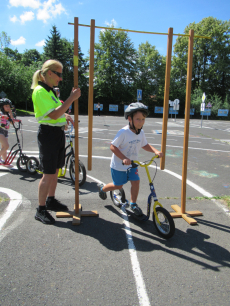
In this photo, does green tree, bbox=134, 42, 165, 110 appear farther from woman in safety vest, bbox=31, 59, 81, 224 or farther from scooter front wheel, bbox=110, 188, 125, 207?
woman in safety vest, bbox=31, 59, 81, 224

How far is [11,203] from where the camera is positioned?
405 centimetres

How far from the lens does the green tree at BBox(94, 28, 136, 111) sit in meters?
44.4

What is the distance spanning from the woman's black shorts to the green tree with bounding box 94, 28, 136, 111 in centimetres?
4144

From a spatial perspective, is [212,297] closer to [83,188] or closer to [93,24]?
[83,188]

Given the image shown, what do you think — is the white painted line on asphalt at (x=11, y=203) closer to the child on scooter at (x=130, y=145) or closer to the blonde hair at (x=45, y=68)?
the child on scooter at (x=130, y=145)

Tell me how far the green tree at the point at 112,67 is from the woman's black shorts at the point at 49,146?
41.4 m

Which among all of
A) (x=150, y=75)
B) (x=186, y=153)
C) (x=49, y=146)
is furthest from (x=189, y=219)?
(x=150, y=75)

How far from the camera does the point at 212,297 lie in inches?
84.0

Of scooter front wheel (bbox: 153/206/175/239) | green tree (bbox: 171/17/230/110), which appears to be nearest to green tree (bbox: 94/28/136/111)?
green tree (bbox: 171/17/230/110)

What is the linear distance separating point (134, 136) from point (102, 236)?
145 cm

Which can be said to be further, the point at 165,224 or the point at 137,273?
the point at 165,224

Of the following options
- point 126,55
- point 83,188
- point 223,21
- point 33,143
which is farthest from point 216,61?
point 83,188

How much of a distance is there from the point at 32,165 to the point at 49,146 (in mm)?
2733

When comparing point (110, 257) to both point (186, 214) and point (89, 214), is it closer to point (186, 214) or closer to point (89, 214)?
point (89, 214)
